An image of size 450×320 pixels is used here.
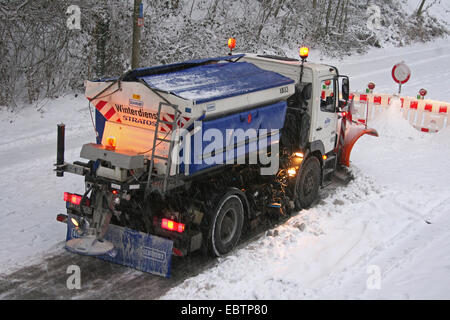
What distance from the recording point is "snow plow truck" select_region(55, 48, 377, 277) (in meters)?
6.36

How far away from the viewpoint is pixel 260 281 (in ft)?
21.4

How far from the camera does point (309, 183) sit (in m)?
9.34

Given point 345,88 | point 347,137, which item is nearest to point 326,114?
point 345,88

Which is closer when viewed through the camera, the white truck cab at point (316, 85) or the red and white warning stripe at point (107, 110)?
the red and white warning stripe at point (107, 110)

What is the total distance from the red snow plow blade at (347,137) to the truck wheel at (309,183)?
160 cm

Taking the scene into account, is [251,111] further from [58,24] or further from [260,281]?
[58,24]

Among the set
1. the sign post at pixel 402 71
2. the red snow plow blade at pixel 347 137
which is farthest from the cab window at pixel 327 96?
the sign post at pixel 402 71

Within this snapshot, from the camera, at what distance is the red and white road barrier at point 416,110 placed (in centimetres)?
1413

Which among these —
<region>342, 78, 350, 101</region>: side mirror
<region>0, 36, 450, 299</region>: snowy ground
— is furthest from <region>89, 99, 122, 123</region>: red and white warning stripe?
<region>342, 78, 350, 101</region>: side mirror

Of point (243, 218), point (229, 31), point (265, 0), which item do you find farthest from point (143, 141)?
point (265, 0)

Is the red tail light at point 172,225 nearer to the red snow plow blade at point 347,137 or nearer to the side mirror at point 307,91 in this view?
the side mirror at point 307,91

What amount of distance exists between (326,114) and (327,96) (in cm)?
34

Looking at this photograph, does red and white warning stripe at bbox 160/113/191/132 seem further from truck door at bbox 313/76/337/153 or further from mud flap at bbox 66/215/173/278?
truck door at bbox 313/76/337/153

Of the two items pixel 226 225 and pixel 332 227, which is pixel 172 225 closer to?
pixel 226 225
